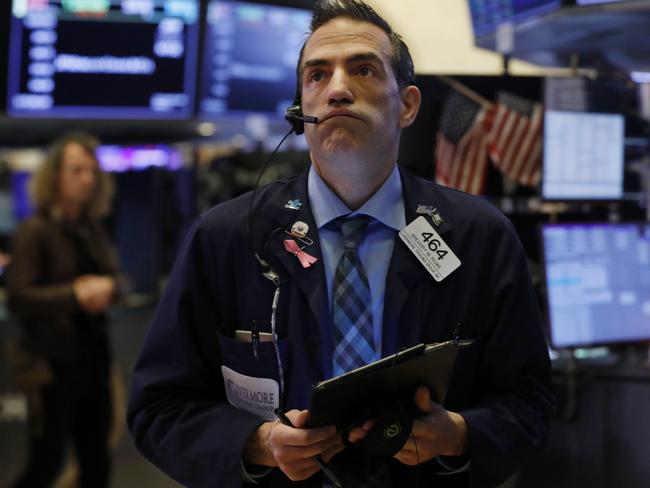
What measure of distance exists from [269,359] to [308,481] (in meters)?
0.24

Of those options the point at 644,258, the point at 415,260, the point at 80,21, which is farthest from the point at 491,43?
the point at 415,260

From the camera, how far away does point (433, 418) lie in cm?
157

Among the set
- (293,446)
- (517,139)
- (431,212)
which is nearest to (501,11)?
(517,139)

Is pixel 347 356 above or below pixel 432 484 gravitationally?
above

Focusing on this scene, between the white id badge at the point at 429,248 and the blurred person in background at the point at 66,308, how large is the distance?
2494 millimetres

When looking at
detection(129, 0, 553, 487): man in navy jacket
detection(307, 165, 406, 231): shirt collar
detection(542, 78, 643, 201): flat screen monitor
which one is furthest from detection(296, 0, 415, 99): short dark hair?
detection(542, 78, 643, 201): flat screen monitor

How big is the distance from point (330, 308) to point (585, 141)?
1.82 m

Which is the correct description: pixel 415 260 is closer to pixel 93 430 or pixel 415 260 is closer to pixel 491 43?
pixel 491 43

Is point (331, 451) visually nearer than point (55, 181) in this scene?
Yes

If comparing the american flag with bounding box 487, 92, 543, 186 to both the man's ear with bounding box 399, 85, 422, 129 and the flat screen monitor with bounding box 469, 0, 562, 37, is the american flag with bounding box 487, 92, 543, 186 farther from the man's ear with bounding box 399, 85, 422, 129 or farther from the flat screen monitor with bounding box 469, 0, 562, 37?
the man's ear with bounding box 399, 85, 422, 129

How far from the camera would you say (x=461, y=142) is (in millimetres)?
3059

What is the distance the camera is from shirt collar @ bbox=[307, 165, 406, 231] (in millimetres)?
1753

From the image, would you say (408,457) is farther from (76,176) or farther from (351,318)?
(76,176)

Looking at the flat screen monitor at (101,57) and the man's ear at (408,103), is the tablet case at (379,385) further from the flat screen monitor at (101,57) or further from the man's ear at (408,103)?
the flat screen monitor at (101,57)
